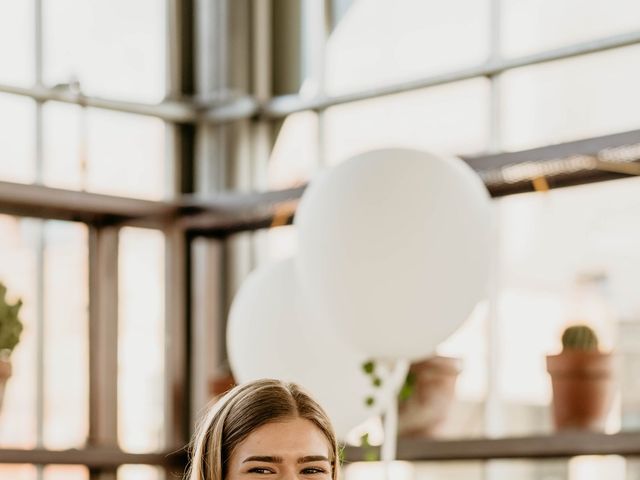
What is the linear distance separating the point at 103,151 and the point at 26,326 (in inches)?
25.3

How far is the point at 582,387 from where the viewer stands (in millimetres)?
3947

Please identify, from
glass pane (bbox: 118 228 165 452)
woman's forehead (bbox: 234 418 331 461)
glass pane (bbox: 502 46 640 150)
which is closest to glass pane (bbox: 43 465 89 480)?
glass pane (bbox: 118 228 165 452)

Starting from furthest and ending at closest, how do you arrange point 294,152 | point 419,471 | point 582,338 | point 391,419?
point 294,152
point 419,471
point 582,338
point 391,419

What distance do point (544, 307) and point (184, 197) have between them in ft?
4.33

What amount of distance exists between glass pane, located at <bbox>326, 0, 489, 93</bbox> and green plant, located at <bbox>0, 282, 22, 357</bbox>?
→ 56.6 inches

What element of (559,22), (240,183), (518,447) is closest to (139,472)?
(240,183)

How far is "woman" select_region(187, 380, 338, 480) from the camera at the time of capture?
2047 millimetres

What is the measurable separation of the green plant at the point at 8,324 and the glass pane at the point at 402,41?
144cm

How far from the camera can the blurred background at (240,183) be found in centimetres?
439

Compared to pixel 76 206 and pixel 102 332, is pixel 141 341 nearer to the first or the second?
pixel 102 332

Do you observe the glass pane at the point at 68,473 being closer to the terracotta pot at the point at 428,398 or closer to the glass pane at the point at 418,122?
the terracotta pot at the point at 428,398

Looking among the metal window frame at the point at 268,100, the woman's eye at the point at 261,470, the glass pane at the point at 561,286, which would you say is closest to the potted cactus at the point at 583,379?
the glass pane at the point at 561,286

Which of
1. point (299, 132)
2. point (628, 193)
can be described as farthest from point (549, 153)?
point (299, 132)

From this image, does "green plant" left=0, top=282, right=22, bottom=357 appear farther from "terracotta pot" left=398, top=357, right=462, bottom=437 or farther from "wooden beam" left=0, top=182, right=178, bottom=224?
"terracotta pot" left=398, top=357, right=462, bottom=437
